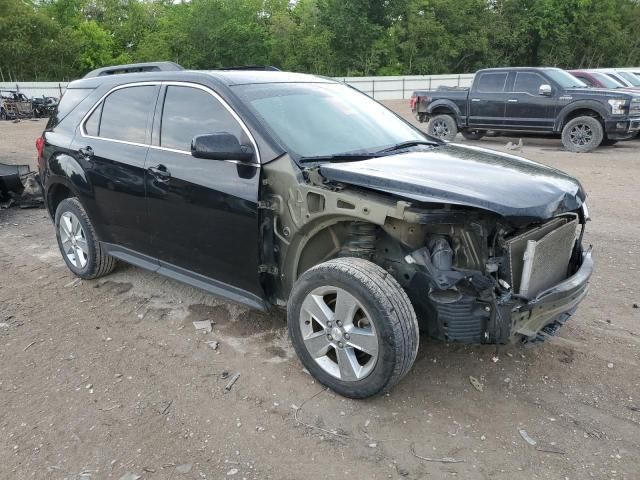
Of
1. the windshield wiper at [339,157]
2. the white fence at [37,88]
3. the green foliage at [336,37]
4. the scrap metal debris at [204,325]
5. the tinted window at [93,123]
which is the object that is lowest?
the scrap metal debris at [204,325]

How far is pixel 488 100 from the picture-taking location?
521 inches

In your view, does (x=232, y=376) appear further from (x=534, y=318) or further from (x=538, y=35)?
(x=538, y=35)

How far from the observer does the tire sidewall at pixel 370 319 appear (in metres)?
2.88

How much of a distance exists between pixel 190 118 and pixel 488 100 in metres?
11.0

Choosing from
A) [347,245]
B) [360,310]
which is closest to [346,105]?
[347,245]

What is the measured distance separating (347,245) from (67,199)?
3.04 metres

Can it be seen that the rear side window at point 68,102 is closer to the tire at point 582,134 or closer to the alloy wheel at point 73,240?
the alloy wheel at point 73,240

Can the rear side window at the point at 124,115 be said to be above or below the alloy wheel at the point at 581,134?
above

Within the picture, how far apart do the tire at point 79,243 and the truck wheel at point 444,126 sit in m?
10.7

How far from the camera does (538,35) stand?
49312 mm

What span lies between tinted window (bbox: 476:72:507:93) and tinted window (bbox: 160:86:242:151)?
10931 millimetres

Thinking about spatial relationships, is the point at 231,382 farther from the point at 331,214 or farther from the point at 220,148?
the point at 220,148

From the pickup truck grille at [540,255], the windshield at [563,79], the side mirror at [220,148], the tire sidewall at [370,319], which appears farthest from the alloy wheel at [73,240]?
the windshield at [563,79]

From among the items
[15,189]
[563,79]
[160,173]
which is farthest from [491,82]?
[160,173]
